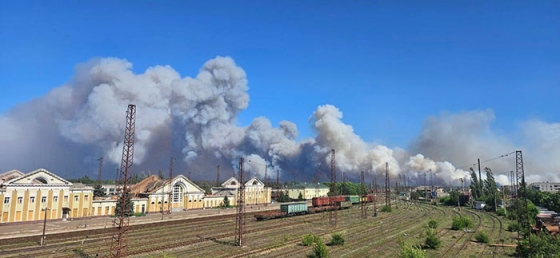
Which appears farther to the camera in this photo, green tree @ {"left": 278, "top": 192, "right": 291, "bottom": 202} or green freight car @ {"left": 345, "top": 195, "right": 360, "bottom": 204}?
green tree @ {"left": 278, "top": 192, "right": 291, "bottom": 202}

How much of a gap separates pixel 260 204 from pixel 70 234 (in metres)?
61.1

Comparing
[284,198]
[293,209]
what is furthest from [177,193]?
[284,198]

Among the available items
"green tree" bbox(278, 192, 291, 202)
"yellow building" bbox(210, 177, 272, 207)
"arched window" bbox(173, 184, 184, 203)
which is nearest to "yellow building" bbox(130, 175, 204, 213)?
"arched window" bbox(173, 184, 184, 203)

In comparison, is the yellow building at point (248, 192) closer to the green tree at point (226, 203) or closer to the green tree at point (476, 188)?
the green tree at point (226, 203)

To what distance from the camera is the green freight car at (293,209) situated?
64875 millimetres

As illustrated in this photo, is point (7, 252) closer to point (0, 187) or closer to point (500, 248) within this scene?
point (0, 187)

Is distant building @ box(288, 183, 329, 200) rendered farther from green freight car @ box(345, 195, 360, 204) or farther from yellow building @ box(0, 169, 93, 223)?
yellow building @ box(0, 169, 93, 223)

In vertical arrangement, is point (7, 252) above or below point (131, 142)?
below

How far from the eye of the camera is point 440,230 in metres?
48.2

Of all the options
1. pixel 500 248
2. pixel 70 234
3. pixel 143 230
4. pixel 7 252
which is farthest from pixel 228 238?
pixel 500 248

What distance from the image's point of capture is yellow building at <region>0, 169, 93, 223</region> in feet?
156

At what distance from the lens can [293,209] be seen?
66.2 meters

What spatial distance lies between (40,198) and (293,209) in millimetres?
38282

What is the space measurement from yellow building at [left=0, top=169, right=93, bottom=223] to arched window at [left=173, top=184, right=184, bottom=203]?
59.1ft
